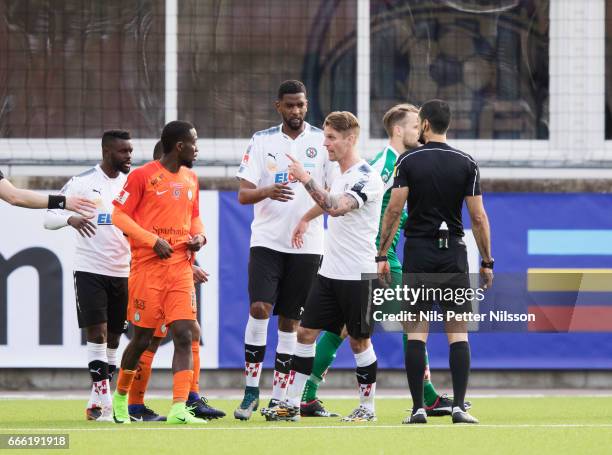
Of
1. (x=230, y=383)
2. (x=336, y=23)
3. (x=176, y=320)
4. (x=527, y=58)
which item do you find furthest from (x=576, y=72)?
(x=176, y=320)

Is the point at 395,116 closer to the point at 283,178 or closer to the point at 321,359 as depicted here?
the point at 283,178

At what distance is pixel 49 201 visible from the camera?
9.62m

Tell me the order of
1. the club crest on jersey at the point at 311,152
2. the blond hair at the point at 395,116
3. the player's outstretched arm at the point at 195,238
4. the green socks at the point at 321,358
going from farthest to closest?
the blond hair at the point at 395,116, the green socks at the point at 321,358, the club crest on jersey at the point at 311,152, the player's outstretched arm at the point at 195,238

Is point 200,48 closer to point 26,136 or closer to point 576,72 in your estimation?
point 26,136

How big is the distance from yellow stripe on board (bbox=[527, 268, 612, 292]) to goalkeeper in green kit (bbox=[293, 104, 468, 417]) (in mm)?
3392

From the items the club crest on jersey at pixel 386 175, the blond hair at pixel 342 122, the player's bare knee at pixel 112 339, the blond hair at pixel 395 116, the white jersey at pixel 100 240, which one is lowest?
the player's bare knee at pixel 112 339

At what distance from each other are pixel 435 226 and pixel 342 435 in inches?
62.5

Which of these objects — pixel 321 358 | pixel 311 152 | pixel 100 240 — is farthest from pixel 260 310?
pixel 100 240

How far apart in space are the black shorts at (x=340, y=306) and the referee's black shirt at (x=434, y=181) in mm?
566

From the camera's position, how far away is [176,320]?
9953 mm

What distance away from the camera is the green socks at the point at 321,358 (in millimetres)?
10797

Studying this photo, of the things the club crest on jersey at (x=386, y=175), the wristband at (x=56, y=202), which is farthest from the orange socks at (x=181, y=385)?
the club crest on jersey at (x=386, y=175)

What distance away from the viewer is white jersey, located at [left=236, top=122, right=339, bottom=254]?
10.6m

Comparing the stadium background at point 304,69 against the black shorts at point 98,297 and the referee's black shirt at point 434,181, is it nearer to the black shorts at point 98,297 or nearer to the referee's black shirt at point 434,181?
the black shorts at point 98,297
